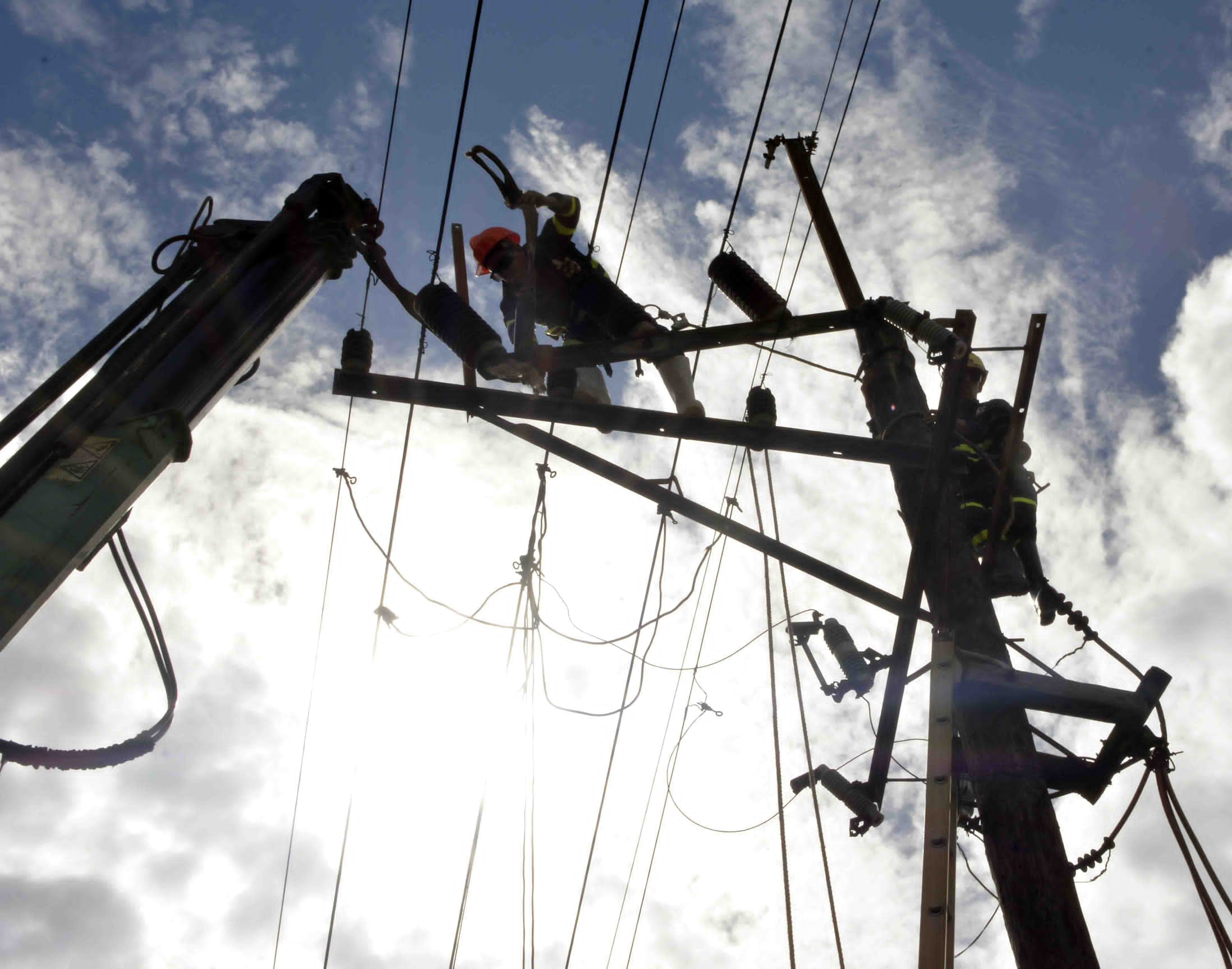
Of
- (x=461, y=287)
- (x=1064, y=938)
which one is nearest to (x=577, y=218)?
(x=461, y=287)

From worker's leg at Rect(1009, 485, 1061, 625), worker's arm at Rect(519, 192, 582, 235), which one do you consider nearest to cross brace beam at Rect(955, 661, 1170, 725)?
worker's leg at Rect(1009, 485, 1061, 625)

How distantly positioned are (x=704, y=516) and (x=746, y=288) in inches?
64.0

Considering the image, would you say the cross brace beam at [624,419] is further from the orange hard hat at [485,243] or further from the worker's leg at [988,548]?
the orange hard hat at [485,243]

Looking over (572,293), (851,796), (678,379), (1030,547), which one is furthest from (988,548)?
(572,293)

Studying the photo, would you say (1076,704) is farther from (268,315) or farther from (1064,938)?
(268,315)

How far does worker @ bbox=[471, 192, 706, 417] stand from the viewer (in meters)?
5.48

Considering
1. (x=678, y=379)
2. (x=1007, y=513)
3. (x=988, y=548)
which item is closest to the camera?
(x=988, y=548)

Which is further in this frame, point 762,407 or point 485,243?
point 485,243

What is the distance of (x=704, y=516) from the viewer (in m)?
4.45

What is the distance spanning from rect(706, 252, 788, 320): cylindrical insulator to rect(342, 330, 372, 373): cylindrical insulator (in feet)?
7.09

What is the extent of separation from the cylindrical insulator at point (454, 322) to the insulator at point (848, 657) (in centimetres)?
232

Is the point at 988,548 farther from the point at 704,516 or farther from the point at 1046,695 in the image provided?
the point at 704,516

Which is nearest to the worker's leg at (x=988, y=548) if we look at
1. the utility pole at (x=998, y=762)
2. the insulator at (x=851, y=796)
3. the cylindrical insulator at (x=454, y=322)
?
the utility pole at (x=998, y=762)

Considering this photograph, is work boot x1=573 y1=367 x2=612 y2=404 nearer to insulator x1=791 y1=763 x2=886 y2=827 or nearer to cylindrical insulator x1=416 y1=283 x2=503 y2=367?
cylindrical insulator x1=416 y1=283 x2=503 y2=367
